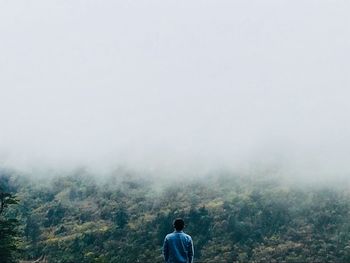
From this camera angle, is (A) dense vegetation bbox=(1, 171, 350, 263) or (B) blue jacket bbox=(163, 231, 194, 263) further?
(A) dense vegetation bbox=(1, 171, 350, 263)

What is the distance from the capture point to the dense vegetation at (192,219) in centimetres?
2753

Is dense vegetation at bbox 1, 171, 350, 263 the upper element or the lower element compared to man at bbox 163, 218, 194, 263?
lower

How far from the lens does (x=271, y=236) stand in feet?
92.6

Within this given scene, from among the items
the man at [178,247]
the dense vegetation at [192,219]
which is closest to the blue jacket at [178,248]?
the man at [178,247]

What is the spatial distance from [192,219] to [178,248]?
21756mm

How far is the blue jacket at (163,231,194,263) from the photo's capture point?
9523mm

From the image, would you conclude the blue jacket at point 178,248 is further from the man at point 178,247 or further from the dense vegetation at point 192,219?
the dense vegetation at point 192,219

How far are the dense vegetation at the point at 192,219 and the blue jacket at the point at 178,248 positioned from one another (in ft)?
57.8

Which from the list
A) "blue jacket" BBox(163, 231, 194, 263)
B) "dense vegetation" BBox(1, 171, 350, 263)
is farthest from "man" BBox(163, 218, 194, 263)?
"dense vegetation" BBox(1, 171, 350, 263)

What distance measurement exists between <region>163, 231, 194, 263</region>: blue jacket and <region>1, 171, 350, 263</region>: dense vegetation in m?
17.6

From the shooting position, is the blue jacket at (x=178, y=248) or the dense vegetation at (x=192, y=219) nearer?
the blue jacket at (x=178, y=248)

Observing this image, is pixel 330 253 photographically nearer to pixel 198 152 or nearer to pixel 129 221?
pixel 129 221

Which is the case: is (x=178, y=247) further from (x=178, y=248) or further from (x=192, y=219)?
(x=192, y=219)

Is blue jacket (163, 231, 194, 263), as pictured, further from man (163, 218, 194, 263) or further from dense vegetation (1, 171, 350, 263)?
dense vegetation (1, 171, 350, 263)
